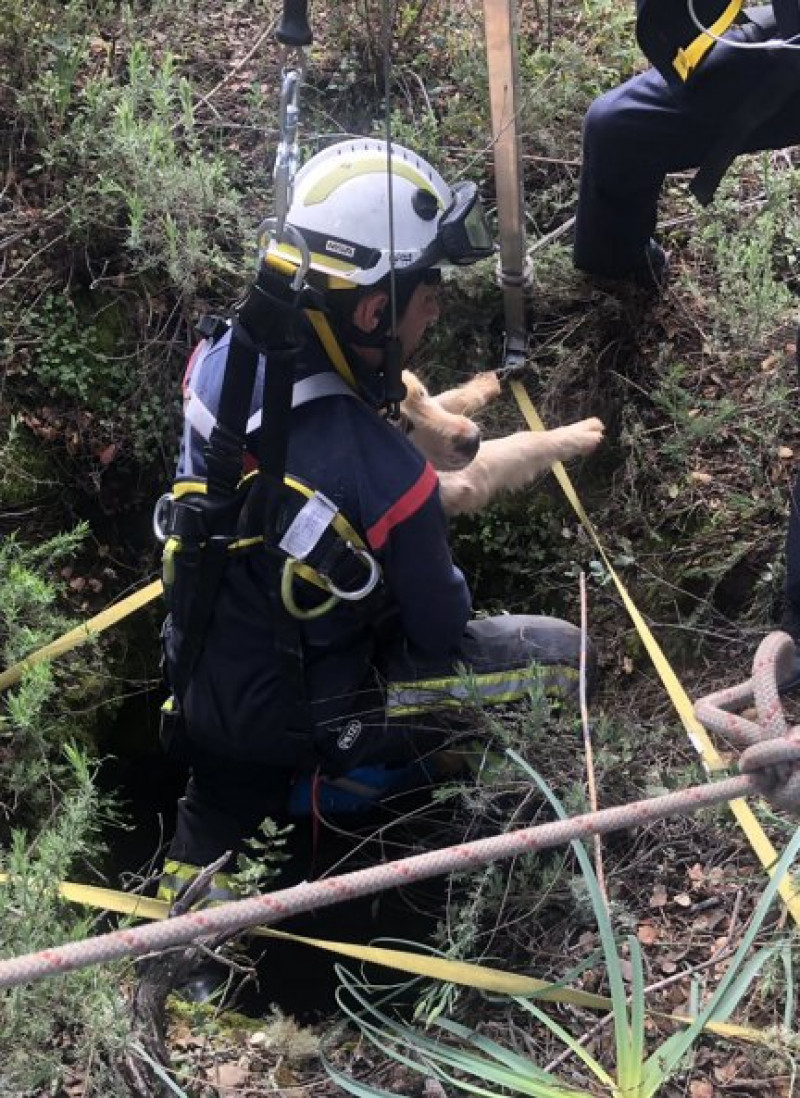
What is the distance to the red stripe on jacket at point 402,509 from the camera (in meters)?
2.87

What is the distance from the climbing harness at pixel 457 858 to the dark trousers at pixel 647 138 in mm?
1809

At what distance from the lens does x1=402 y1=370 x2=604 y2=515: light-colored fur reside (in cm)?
343

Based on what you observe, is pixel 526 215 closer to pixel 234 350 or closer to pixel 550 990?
pixel 234 350

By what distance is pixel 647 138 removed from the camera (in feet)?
11.8

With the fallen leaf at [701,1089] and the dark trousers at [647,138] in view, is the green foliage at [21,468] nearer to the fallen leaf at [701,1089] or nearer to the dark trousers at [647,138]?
the dark trousers at [647,138]

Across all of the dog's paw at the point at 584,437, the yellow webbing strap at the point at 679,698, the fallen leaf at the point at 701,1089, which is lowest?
the fallen leaf at the point at 701,1089

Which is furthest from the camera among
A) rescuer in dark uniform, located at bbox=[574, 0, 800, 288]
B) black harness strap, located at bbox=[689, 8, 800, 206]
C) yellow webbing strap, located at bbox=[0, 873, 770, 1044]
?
black harness strap, located at bbox=[689, 8, 800, 206]

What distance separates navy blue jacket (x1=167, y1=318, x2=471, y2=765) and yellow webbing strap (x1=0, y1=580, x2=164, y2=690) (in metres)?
0.51

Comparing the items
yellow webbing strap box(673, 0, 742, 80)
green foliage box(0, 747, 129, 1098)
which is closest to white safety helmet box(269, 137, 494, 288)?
yellow webbing strap box(673, 0, 742, 80)

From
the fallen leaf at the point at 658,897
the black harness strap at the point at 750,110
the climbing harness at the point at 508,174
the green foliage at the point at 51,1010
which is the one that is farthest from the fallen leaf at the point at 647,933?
the climbing harness at the point at 508,174

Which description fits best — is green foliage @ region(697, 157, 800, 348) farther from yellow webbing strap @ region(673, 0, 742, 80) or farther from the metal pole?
yellow webbing strap @ region(673, 0, 742, 80)

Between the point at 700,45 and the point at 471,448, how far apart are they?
118 cm

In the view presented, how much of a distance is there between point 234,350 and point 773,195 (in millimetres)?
2421

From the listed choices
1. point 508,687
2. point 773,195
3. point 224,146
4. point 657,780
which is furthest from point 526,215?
point 657,780
